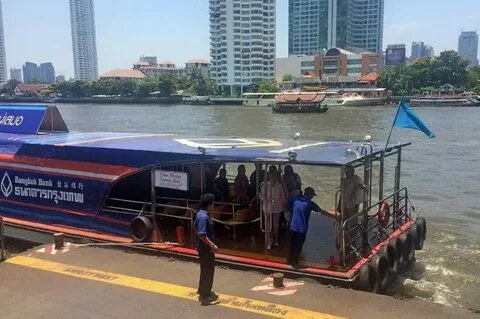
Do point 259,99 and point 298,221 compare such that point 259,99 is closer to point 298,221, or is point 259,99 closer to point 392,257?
point 392,257

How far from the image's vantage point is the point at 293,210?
7.91 meters

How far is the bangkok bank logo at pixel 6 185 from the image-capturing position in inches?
457

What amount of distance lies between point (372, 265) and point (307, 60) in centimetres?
16190

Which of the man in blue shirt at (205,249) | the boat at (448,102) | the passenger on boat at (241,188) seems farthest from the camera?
the boat at (448,102)

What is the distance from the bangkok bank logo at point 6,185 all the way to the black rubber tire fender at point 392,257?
8355 millimetres

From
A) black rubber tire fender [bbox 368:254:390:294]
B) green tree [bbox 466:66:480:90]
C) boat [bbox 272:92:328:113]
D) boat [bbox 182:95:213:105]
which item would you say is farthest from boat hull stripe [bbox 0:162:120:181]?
green tree [bbox 466:66:480:90]

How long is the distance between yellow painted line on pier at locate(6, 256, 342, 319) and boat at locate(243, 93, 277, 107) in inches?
3890

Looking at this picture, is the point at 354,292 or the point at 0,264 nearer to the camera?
the point at 354,292

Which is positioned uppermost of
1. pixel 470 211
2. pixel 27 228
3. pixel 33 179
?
pixel 33 179

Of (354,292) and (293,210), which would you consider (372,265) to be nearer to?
(354,292)

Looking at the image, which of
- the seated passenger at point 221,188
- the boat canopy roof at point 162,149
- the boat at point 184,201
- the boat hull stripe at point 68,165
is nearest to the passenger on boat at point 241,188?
the boat at point 184,201

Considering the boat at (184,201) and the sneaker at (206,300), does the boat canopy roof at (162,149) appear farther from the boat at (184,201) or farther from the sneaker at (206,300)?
the sneaker at (206,300)

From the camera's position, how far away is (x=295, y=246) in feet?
26.3

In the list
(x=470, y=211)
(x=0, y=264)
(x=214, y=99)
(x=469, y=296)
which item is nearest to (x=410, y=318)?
(x=469, y=296)
